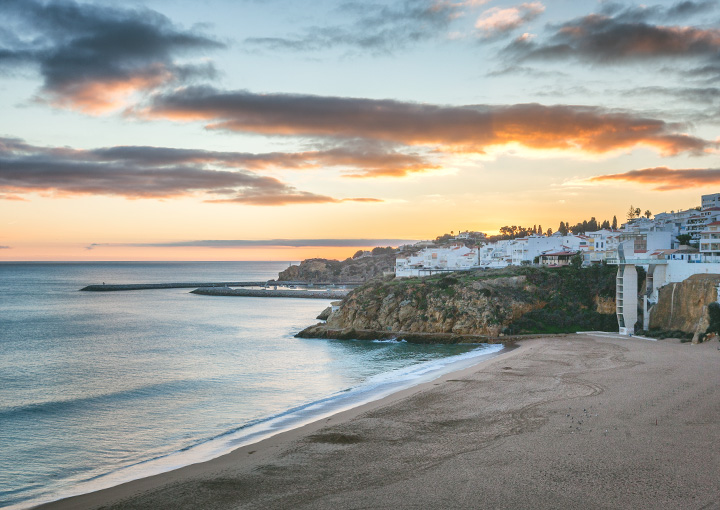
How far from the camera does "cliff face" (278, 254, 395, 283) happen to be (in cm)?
18425

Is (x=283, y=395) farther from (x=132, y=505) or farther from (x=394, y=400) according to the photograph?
(x=132, y=505)

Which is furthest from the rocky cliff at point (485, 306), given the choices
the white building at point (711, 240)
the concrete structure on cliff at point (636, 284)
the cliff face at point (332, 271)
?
the cliff face at point (332, 271)

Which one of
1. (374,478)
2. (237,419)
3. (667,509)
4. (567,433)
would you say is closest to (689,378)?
(567,433)

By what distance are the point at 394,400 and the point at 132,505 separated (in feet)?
49.5

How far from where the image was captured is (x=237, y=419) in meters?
25.8

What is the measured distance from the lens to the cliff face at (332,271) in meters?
184

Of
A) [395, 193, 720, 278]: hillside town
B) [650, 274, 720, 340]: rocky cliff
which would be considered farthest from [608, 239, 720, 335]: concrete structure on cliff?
[395, 193, 720, 278]: hillside town

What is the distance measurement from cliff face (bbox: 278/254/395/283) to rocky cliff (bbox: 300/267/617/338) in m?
118

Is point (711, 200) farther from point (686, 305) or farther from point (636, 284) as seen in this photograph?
point (686, 305)

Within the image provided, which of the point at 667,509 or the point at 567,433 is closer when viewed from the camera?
the point at 667,509

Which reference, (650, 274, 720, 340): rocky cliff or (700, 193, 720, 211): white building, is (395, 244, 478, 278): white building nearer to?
(700, 193, 720, 211): white building

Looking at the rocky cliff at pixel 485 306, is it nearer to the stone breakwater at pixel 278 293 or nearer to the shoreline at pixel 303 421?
the shoreline at pixel 303 421

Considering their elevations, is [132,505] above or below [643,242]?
below

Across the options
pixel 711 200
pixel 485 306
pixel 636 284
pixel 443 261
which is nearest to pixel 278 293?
pixel 443 261
